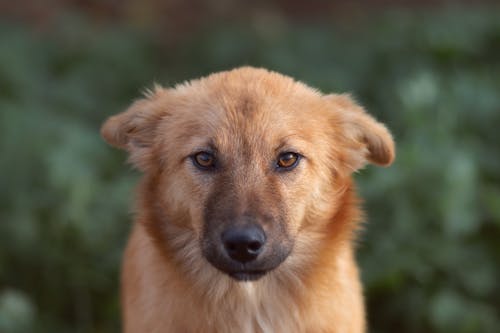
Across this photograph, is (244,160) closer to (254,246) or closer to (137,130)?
(254,246)

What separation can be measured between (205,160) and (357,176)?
2613mm

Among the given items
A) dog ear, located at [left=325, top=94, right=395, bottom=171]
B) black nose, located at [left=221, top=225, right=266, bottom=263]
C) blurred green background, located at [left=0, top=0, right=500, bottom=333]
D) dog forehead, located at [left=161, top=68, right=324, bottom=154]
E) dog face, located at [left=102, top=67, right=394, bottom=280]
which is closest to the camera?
black nose, located at [left=221, top=225, right=266, bottom=263]

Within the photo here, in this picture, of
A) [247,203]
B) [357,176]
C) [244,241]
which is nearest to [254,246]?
[244,241]

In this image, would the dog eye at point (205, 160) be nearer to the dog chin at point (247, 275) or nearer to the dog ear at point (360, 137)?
the dog chin at point (247, 275)

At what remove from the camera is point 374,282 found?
20.2ft

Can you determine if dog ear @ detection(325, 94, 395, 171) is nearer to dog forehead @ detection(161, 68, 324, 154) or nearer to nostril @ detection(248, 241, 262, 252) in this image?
dog forehead @ detection(161, 68, 324, 154)

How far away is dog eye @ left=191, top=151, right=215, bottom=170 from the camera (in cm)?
431

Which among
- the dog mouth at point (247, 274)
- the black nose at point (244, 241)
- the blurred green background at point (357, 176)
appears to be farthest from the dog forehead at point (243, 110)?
the blurred green background at point (357, 176)

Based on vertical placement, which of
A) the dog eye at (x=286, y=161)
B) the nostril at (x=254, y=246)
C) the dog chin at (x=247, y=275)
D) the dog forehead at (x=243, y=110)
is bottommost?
Answer: the dog chin at (x=247, y=275)

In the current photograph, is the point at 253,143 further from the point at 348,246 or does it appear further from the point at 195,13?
the point at 195,13

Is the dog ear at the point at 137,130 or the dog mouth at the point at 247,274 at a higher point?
the dog ear at the point at 137,130

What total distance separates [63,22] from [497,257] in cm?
696

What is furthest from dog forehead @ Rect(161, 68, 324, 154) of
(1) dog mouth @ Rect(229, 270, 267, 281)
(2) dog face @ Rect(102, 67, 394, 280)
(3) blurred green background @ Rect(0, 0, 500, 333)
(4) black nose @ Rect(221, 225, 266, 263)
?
(3) blurred green background @ Rect(0, 0, 500, 333)

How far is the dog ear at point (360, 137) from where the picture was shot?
470cm
